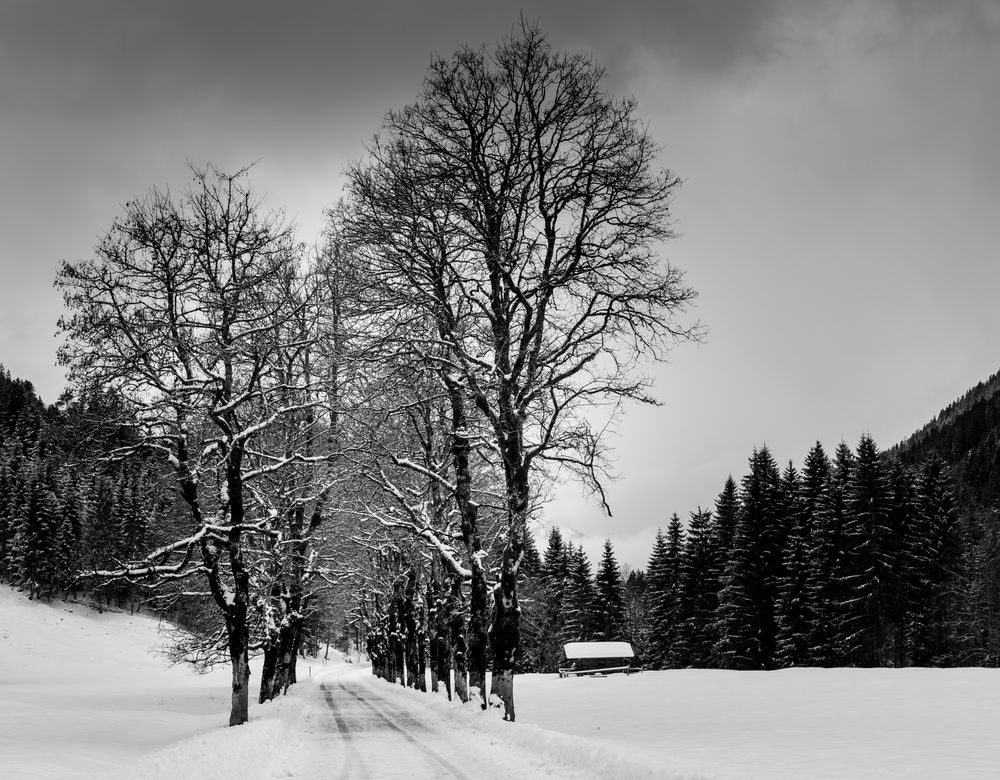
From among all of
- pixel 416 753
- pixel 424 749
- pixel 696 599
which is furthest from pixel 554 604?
pixel 416 753

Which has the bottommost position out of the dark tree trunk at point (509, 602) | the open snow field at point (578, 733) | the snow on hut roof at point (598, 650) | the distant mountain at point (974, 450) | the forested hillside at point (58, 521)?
the snow on hut roof at point (598, 650)

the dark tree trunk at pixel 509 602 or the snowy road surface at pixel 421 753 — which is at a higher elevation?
the dark tree trunk at pixel 509 602

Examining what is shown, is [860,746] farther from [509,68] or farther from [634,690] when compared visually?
[634,690]

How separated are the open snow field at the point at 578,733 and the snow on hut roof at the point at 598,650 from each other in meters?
21.0

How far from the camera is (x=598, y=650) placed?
2677 inches

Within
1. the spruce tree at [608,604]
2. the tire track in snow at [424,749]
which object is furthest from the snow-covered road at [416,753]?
the spruce tree at [608,604]

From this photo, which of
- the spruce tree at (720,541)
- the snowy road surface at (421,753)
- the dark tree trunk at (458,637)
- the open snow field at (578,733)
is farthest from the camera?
the spruce tree at (720,541)

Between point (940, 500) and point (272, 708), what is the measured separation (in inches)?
1923

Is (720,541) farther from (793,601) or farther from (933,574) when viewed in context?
(933,574)

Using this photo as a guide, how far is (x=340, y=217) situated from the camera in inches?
716

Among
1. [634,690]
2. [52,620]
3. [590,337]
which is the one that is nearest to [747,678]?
[634,690]

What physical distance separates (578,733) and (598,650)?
170 ft

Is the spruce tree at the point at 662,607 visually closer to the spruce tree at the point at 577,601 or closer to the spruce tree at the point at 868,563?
the spruce tree at the point at 577,601

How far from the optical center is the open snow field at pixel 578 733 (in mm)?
11523
